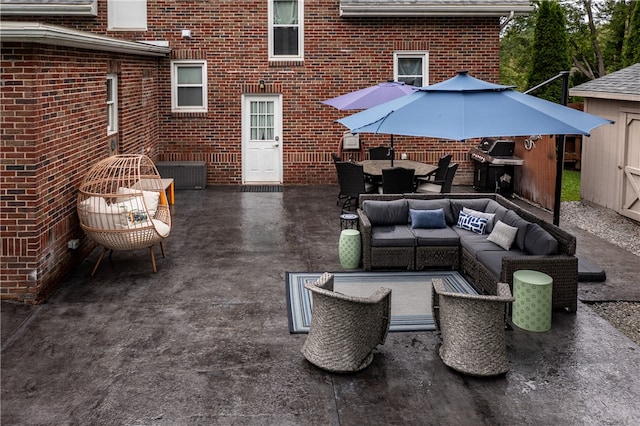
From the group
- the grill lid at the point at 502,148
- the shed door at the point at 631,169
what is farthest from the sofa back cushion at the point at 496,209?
the grill lid at the point at 502,148

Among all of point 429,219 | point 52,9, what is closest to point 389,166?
point 429,219

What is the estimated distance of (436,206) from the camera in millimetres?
→ 9625

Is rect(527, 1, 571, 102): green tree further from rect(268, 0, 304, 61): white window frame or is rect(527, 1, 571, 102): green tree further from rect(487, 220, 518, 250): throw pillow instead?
rect(487, 220, 518, 250): throw pillow

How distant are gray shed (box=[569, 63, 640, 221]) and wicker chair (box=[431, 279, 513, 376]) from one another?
7.80 metres

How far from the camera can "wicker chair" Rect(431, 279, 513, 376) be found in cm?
579

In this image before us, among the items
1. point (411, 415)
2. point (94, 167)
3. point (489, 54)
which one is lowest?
point (411, 415)

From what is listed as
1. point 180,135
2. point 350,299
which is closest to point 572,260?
point 350,299

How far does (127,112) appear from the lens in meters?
13.0

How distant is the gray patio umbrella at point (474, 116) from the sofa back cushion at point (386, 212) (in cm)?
153

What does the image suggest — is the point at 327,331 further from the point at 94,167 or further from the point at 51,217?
the point at 94,167

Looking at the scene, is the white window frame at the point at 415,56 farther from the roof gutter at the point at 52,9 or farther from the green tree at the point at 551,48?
the roof gutter at the point at 52,9

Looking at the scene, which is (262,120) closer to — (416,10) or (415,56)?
(415,56)

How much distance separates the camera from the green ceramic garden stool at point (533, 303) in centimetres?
682

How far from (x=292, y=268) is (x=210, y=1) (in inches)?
363
